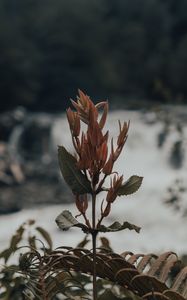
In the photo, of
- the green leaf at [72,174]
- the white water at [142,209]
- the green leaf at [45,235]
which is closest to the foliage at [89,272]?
the green leaf at [72,174]

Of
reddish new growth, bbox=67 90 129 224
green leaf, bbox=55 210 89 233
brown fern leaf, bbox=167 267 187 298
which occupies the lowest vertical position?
brown fern leaf, bbox=167 267 187 298

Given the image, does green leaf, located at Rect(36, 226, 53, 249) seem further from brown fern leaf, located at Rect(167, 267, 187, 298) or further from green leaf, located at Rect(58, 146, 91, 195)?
green leaf, located at Rect(58, 146, 91, 195)

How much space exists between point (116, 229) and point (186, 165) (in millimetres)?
9685

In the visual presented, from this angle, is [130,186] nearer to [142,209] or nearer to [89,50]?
[142,209]

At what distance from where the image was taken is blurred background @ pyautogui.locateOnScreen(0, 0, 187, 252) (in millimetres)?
12430

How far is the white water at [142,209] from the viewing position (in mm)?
7598

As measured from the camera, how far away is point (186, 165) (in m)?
10.4

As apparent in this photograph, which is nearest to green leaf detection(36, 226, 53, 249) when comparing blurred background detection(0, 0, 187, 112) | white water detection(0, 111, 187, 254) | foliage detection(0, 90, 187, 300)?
foliage detection(0, 90, 187, 300)

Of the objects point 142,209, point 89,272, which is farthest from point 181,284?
point 142,209

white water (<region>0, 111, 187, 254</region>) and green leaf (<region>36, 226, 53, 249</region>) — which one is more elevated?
white water (<region>0, 111, 187, 254</region>)

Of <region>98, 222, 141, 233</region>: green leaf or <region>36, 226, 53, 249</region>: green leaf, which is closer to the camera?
<region>98, 222, 141, 233</region>: green leaf

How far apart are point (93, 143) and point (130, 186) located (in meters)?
0.07

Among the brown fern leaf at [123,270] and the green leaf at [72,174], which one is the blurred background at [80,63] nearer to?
the brown fern leaf at [123,270]

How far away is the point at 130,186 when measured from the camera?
30.4 inches
